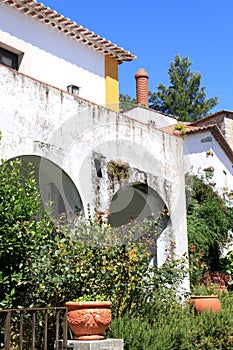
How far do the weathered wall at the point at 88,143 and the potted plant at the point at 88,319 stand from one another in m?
3.06

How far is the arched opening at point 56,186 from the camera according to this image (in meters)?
10.0

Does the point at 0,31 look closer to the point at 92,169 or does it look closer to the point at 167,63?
the point at 92,169

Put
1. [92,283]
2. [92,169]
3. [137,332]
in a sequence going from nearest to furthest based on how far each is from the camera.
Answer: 1. [137,332]
2. [92,283]
3. [92,169]

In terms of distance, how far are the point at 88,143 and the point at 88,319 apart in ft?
14.7

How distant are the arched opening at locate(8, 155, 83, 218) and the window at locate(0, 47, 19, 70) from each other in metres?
3.70

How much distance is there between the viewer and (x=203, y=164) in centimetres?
2250

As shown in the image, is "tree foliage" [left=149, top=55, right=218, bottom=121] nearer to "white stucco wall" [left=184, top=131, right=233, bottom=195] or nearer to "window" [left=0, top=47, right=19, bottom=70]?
"white stucco wall" [left=184, top=131, right=233, bottom=195]

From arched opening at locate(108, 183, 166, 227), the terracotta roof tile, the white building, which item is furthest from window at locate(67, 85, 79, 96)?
arched opening at locate(108, 183, 166, 227)

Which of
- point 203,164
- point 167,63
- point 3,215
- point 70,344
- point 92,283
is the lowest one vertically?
point 70,344

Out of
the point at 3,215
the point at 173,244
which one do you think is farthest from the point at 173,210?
the point at 3,215

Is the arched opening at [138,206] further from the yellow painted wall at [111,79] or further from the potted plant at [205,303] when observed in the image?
the yellow painted wall at [111,79]

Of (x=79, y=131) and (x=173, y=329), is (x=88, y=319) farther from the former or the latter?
(x=79, y=131)

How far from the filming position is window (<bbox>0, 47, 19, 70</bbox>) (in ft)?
42.8

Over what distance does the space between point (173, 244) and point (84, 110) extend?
365 cm
